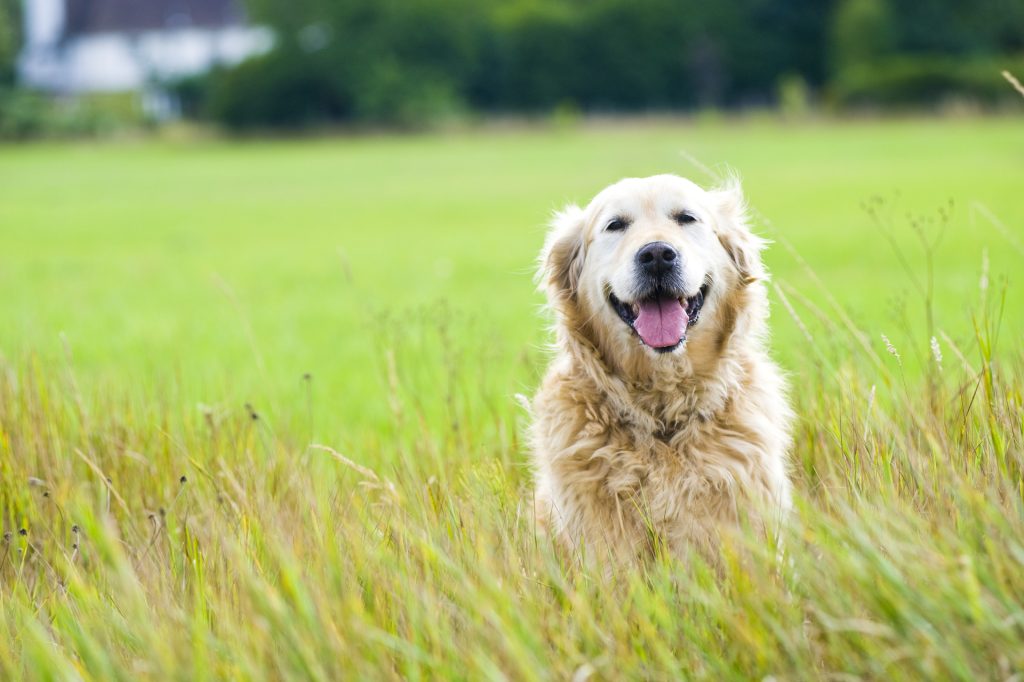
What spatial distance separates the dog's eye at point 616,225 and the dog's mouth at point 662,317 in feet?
0.98

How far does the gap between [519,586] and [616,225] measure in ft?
5.86

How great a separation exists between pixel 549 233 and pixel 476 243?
556 inches

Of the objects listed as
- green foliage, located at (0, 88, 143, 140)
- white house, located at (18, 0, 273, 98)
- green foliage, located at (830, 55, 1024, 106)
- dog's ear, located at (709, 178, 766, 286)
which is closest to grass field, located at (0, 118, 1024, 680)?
dog's ear, located at (709, 178, 766, 286)

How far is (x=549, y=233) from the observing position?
475 cm

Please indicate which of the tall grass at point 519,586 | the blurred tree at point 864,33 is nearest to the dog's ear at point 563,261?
the tall grass at point 519,586

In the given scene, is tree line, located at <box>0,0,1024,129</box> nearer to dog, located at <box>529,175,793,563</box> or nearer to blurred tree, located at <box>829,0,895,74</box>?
blurred tree, located at <box>829,0,895,74</box>

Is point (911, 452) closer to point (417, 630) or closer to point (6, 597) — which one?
point (417, 630)

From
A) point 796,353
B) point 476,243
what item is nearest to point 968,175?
point 476,243

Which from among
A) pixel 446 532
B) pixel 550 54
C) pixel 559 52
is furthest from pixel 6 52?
pixel 446 532

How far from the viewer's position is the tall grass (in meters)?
2.36

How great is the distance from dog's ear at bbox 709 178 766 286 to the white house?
285 ft

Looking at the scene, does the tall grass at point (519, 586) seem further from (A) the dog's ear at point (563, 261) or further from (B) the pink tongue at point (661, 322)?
(A) the dog's ear at point (563, 261)

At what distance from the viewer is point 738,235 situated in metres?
4.41

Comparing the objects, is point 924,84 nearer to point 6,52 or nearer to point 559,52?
point 559,52
